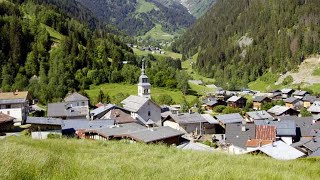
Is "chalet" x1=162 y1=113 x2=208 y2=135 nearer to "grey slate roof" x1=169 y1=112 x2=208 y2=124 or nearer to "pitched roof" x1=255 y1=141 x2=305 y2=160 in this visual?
"grey slate roof" x1=169 y1=112 x2=208 y2=124

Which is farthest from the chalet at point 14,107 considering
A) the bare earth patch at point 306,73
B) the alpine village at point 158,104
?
the bare earth patch at point 306,73

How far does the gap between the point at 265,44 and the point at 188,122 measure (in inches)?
4701

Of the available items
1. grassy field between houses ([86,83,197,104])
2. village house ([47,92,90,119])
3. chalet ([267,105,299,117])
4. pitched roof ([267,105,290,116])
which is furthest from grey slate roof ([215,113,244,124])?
grassy field between houses ([86,83,197,104])

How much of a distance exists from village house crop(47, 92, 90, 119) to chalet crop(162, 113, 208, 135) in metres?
13.6

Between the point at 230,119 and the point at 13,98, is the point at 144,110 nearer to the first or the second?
the point at 230,119

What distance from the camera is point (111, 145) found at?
18.1 metres

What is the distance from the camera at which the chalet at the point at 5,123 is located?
155 feet

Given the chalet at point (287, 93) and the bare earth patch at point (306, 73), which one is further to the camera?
the bare earth patch at point (306, 73)

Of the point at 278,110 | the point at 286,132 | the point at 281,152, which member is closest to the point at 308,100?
the point at 278,110

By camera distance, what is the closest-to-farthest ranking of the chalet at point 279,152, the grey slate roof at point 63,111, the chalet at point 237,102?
the chalet at point 279,152, the grey slate roof at point 63,111, the chalet at point 237,102

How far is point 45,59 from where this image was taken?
333 feet

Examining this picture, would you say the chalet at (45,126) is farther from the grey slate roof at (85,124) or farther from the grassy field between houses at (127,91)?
the grassy field between houses at (127,91)

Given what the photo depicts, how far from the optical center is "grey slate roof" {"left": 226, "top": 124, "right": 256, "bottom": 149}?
4706cm

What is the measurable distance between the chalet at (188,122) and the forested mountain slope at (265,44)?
79.9m
